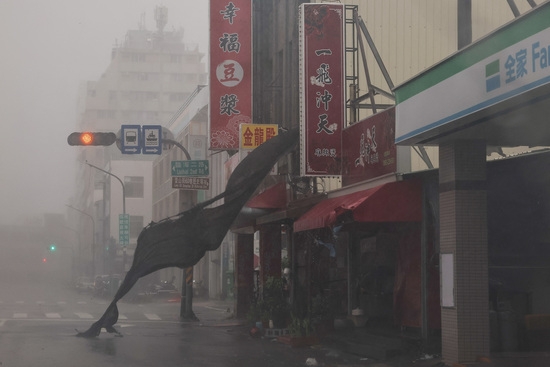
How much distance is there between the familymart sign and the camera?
33.7 ft

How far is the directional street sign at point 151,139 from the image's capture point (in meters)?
27.1

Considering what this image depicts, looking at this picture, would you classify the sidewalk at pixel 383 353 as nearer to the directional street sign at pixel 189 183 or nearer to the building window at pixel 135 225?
the directional street sign at pixel 189 183

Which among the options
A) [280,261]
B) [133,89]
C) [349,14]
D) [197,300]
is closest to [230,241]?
[197,300]

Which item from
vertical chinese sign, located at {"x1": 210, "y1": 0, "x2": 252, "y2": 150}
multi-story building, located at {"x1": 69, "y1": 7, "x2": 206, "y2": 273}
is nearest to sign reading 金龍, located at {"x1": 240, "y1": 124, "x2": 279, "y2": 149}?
vertical chinese sign, located at {"x1": 210, "y1": 0, "x2": 252, "y2": 150}

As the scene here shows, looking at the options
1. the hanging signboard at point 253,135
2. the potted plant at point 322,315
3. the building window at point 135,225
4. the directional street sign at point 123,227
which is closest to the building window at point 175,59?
the building window at point 135,225

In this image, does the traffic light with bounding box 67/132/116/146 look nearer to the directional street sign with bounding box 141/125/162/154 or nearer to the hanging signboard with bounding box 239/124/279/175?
the directional street sign with bounding box 141/125/162/154

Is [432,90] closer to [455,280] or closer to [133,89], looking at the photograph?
[455,280]

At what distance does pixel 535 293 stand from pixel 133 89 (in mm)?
120173

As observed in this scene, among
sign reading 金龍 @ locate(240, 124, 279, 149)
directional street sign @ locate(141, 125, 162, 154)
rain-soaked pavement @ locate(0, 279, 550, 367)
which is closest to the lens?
rain-soaked pavement @ locate(0, 279, 550, 367)

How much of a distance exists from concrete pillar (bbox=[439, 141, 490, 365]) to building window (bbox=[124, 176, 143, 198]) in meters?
75.4

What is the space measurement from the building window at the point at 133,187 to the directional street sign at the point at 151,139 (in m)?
61.4

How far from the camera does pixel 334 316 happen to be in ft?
A: 65.8

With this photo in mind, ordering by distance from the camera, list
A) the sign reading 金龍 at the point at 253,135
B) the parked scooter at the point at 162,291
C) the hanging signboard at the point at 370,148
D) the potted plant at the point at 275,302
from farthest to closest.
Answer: the parked scooter at the point at 162,291 < the sign reading 金龍 at the point at 253,135 < the potted plant at the point at 275,302 < the hanging signboard at the point at 370,148

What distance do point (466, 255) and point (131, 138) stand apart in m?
15.2
